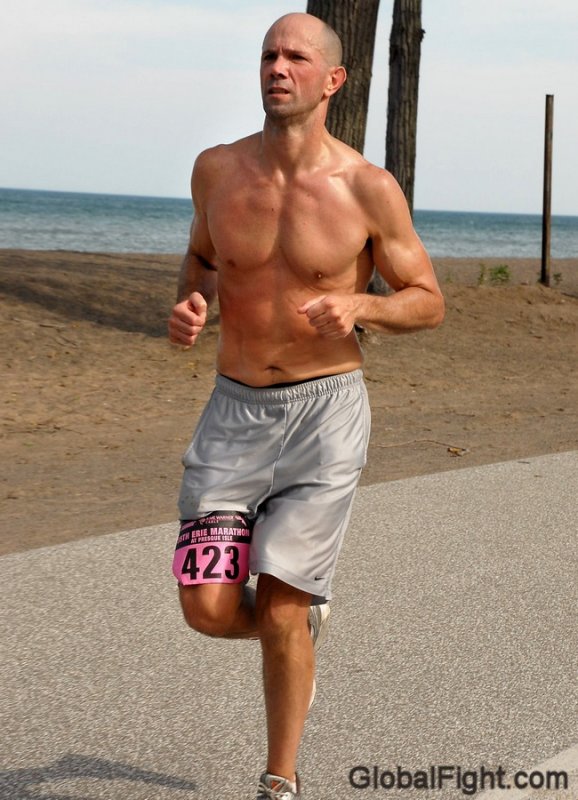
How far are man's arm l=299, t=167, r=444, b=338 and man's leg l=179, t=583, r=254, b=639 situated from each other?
31.0 inches

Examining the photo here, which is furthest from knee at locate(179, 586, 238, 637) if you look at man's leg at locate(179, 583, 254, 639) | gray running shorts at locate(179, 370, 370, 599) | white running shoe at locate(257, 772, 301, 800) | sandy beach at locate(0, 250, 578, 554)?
sandy beach at locate(0, 250, 578, 554)

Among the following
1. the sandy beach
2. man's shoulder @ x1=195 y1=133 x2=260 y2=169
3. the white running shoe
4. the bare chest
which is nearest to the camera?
the white running shoe

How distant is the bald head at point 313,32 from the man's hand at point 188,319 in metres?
0.72

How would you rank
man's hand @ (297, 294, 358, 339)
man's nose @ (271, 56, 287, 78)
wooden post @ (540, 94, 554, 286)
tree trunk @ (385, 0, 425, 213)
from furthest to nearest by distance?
wooden post @ (540, 94, 554, 286) → tree trunk @ (385, 0, 425, 213) → man's nose @ (271, 56, 287, 78) → man's hand @ (297, 294, 358, 339)

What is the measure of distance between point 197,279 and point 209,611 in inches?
39.1

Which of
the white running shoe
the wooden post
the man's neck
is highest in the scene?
the man's neck

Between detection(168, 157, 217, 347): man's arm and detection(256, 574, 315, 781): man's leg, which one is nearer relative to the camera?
detection(256, 574, 315, 781): man's leg

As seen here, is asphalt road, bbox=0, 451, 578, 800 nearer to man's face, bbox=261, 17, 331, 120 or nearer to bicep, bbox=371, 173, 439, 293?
bicep, bbox=371, 173, 439, 293

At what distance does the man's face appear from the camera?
3.43m

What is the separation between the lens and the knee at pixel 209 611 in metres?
3.33

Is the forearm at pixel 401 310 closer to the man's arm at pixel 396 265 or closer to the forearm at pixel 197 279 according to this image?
the man's arm at pixel 396 265

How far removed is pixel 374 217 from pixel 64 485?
16.4ft

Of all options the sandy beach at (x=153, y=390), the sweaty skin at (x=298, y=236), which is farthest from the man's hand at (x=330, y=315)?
the sandy beach at (x=153, y=390)

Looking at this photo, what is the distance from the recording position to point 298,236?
3.52 m
